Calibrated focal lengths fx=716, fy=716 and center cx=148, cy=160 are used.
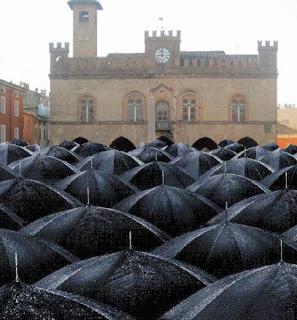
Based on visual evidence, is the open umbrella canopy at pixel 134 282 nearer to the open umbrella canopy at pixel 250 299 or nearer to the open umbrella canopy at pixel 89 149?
the open umbrella canopy at pixel 250 299

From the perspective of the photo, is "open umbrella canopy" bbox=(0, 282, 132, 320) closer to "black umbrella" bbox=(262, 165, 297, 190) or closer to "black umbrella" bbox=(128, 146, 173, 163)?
"black umbrella" bbox=(262, 165, 297, 190)

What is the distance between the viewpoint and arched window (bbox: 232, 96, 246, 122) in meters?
44.1

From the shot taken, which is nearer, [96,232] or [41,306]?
[41,306]

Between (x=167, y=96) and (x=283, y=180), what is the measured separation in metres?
31.7

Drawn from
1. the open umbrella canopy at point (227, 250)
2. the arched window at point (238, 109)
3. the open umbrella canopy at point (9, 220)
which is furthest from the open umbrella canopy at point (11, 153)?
the arched window at point (238, 109)

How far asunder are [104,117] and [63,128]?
8.59 ft

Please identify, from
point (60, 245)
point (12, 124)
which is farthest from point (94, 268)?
point (12, 124)

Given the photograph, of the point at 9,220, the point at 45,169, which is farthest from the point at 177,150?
the point at 9,220

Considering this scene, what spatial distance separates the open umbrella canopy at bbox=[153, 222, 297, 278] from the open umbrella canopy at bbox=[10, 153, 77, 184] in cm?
610

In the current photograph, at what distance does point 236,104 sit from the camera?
44156 mm

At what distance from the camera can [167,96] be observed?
145ft

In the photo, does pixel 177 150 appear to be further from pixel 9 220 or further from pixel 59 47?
pixel 59 47

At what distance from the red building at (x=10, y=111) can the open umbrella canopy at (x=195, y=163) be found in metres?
27.0

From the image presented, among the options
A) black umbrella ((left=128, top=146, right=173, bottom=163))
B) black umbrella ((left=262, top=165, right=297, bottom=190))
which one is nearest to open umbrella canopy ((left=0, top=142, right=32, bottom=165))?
black umbrella ((left=128, top=146, right=173, bottom=163))
